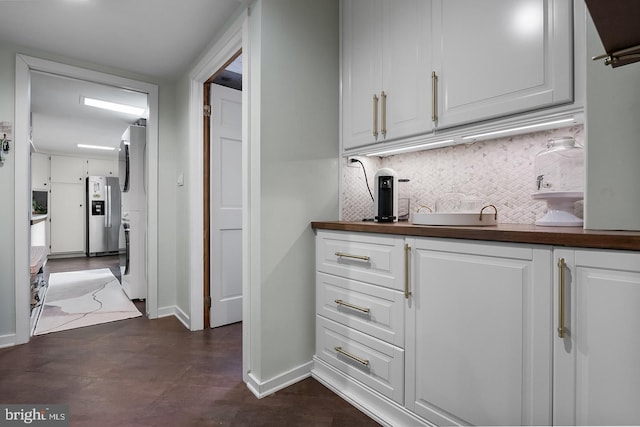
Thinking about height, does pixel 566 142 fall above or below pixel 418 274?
above

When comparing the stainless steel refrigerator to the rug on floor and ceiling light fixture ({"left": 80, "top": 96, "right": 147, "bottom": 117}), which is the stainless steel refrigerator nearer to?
the rug on floor

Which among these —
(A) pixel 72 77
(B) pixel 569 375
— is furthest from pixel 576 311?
(A) pixel 72 77

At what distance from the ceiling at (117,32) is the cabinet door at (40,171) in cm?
419

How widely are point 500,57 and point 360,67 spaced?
32.7 inches

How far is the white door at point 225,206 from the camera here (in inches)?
111

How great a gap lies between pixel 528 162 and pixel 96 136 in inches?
252

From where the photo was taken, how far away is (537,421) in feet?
3.41

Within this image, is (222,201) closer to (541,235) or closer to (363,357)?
(363,357)

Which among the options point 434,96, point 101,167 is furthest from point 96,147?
point 434,96

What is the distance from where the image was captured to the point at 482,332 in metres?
1.17

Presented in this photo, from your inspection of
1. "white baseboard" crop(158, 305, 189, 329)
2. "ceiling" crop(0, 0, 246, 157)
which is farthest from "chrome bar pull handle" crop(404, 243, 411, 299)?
"white baseboard" crop(158, 305, 189, 329)

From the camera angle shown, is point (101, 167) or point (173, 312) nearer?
point (173, 312)

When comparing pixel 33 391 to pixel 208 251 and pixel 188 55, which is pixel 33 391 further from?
pixel 188 55

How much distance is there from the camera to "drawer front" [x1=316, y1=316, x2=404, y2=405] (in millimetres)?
1475
